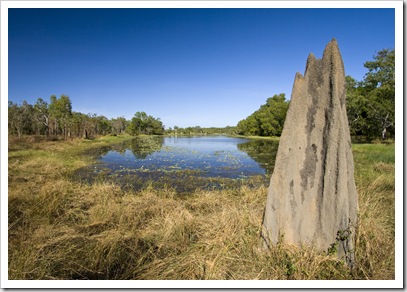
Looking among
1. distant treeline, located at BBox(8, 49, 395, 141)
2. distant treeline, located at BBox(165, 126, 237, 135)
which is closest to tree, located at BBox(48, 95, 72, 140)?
distant treeline, located at BBox(8, 49, 395, 141)

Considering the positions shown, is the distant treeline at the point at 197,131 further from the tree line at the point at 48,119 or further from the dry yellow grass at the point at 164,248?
the dry yellow grass at the point at 164,248

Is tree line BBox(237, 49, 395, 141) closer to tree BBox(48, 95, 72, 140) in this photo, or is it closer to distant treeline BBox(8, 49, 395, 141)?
distant treeline BBox(8, 49, 395, 141)

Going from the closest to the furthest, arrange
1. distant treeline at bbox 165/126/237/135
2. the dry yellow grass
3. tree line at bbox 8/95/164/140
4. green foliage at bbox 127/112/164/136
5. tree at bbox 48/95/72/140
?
1. the dry yellow grass
2. tree line at bbox 8/95/164/140
3. tree at bbox 48/95/72/140
4. green foliage at bbox 127/112/164/136
5. distant treeline at bbox 165/126/237/135

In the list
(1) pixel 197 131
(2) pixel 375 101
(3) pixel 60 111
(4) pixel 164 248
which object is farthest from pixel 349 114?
(1) pixel 197 131

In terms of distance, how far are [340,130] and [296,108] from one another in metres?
0.73

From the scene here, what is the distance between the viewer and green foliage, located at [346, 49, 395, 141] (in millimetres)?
29439

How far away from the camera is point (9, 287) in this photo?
3156mm

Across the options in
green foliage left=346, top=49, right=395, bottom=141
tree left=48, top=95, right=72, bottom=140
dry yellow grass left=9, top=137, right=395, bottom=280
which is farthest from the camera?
tree left=48, top=95, right=72, bottom=140

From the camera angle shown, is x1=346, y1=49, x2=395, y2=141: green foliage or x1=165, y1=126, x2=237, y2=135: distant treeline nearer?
x1=346, y1=49, x2=395, y2=141: green foliage

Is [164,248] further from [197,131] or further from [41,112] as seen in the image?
[197,131]

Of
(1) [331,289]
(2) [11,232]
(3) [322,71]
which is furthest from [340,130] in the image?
(2) [11,232]

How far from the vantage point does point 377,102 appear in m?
30.6

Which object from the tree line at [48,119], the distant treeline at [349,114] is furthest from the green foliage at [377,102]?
the tree line at [48,119]

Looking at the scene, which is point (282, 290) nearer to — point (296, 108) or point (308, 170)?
point (308, 170)
